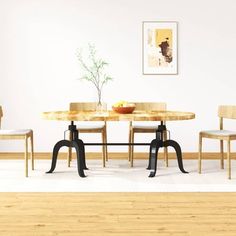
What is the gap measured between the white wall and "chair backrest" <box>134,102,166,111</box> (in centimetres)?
94

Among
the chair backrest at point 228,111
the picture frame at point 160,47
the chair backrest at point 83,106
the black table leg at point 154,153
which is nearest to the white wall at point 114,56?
the picture frame at point 160,47

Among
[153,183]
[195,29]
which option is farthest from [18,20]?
[153,183]

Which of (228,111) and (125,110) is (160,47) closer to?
(228,111)

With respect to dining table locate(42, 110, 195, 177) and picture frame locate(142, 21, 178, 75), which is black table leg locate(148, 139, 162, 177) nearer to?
dining table locate(42, 110, 195, 177)

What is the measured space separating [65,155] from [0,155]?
85cm

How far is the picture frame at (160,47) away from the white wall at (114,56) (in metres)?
0.07

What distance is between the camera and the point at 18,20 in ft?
22.7

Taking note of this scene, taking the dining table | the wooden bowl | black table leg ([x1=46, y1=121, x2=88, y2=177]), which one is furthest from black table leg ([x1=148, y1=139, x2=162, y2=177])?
black table leg ([x1=46, y1=121, x2=88, y2=177])

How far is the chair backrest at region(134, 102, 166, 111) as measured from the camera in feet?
19.5

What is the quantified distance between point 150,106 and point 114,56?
121 centimetres

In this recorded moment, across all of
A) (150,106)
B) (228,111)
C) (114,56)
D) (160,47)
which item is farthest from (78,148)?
(160,47)
